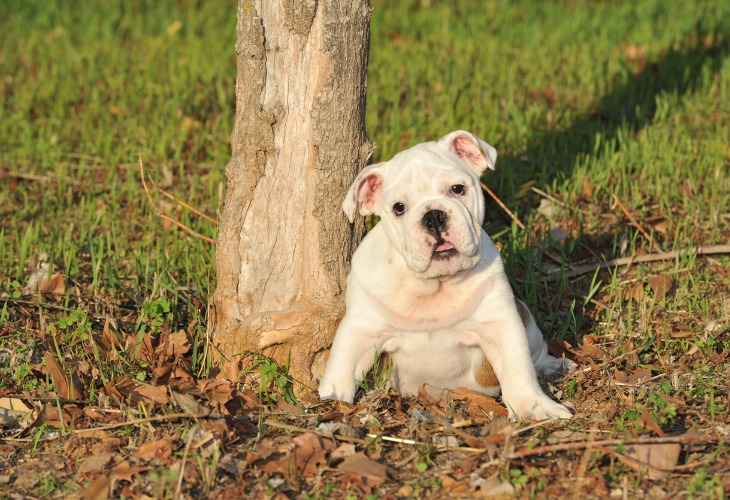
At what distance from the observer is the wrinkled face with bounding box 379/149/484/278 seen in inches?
Answer: 165

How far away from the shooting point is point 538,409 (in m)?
4.28

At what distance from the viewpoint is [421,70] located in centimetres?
866

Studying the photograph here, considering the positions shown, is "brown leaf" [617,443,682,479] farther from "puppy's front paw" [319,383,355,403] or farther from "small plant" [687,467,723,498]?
"puppy's front paw" [319,383,355,403]

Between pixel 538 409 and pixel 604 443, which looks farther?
pixel 538 409

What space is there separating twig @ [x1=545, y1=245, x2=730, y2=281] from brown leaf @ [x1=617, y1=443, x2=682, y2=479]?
6.87 ft

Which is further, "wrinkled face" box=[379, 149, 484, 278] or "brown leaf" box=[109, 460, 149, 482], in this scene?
"wrinkled face" box=[379, 149, 484, 278]

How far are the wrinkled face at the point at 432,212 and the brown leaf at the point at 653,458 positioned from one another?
3.51ft

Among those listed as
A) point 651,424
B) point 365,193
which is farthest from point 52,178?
point 651,424

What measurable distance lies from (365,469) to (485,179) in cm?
336

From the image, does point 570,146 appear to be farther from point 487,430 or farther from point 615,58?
point 487,430

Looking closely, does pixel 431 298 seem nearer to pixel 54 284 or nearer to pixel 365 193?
pixel 365 193

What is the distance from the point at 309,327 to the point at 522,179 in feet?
8.15

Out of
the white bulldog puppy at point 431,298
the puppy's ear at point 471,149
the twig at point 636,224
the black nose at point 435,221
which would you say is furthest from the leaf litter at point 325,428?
the puppy's ear at point 471,149

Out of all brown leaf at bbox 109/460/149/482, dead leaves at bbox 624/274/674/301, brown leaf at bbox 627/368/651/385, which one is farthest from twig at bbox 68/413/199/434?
dead leaves at bbox 624/274/674/301
